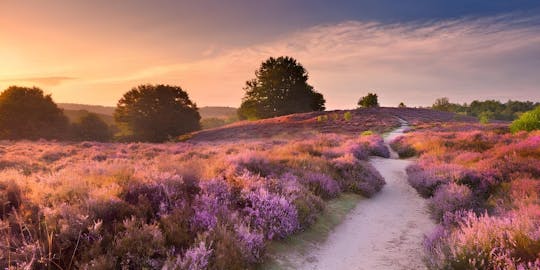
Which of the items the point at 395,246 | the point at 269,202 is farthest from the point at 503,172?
the point at 269,202

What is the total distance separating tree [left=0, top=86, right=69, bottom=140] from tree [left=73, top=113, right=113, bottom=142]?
1893 mm

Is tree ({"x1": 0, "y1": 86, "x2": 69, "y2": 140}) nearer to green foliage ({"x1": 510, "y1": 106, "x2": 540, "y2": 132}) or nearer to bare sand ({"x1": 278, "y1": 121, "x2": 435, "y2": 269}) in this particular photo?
bare sand ({"x1": 278, "y1": 121, "x2": 435, "y2": 269})

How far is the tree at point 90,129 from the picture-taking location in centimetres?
5488

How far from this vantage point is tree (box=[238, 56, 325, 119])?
248ft

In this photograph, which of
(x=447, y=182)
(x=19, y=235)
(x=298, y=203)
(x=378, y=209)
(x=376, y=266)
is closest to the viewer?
(x=19, y=235)

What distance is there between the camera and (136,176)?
275 inches

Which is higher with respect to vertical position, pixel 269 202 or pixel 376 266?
pixel 269 202

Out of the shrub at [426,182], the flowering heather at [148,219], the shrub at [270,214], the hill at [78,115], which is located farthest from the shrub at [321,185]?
the hill at [78,115]

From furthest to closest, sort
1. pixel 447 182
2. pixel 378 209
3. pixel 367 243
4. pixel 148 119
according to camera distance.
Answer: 1. pixel 148 119
2. pixel 447 182
3. pixel 378 209
4. pixel 367 243

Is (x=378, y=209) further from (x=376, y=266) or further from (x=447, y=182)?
(x=376, y=266)

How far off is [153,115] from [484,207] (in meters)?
55.3

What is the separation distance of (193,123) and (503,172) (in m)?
54.3

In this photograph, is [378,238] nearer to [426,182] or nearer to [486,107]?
[426,182]

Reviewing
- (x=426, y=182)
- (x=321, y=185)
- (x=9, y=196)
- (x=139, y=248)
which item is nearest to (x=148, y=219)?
(x=139, y=248)
